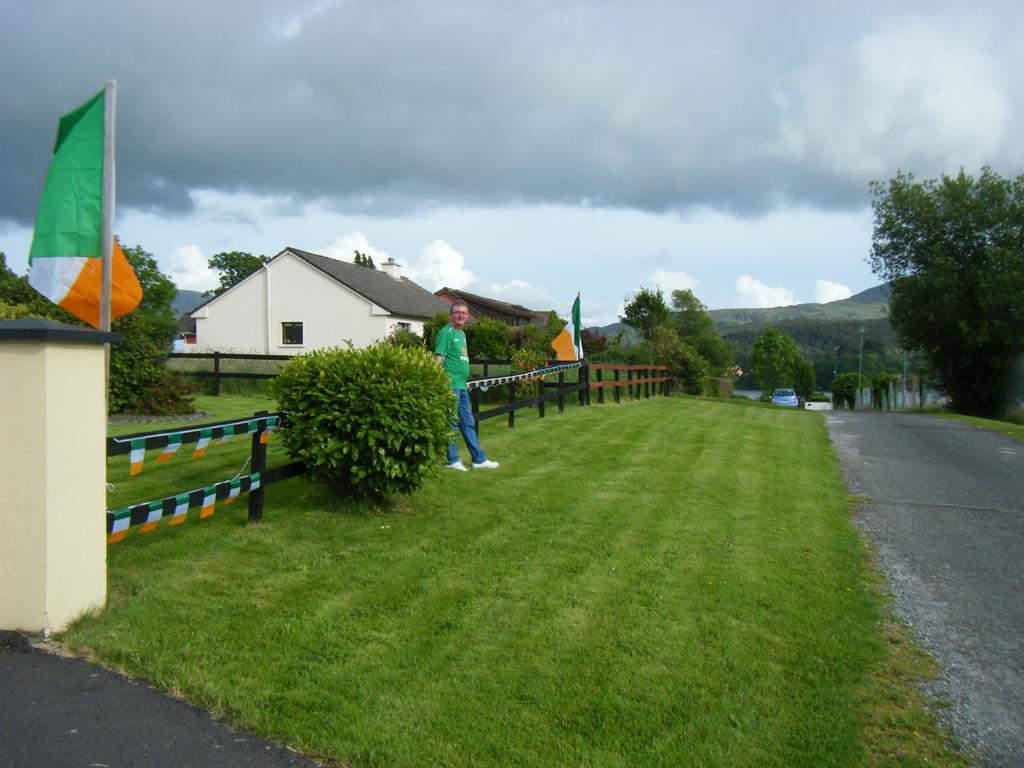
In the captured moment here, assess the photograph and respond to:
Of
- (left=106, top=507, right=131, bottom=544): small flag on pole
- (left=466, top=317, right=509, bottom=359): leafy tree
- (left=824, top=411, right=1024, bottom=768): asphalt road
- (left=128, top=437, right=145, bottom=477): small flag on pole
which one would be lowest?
(left=824, top=411, right=1024, bottom=768): asphalt road

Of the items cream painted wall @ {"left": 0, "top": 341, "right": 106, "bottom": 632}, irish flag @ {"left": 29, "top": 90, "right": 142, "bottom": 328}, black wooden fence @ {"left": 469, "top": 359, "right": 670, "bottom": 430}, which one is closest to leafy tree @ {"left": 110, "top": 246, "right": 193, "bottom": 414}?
black wooden fence @ {"left": 469, "top": 359, "right": 670, "bottom": 430}

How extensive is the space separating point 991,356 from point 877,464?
27.1m

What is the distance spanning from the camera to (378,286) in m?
42.3

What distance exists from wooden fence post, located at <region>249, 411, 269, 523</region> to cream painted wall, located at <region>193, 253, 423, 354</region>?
105ft

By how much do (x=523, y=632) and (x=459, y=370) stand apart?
4.85 m

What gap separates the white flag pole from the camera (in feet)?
22.5

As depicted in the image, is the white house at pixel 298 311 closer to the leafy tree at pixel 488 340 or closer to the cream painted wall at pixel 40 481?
the leafy tree at pixel 488 340

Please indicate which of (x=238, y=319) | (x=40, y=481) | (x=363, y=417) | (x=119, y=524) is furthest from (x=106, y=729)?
(x=238, y=319)

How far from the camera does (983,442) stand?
1513cm

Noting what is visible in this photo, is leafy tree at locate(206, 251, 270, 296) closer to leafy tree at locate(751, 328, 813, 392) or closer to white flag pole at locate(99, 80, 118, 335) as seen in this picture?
leafy tree at locate(751, 328, 813, 392)

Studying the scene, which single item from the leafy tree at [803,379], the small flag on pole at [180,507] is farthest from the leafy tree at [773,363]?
the small flag on pole at [180,507]

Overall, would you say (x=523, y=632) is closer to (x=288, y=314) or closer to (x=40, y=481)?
(x=40, y=481)

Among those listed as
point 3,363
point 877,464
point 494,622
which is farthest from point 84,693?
point 877,464

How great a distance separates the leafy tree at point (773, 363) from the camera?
9625 cm
